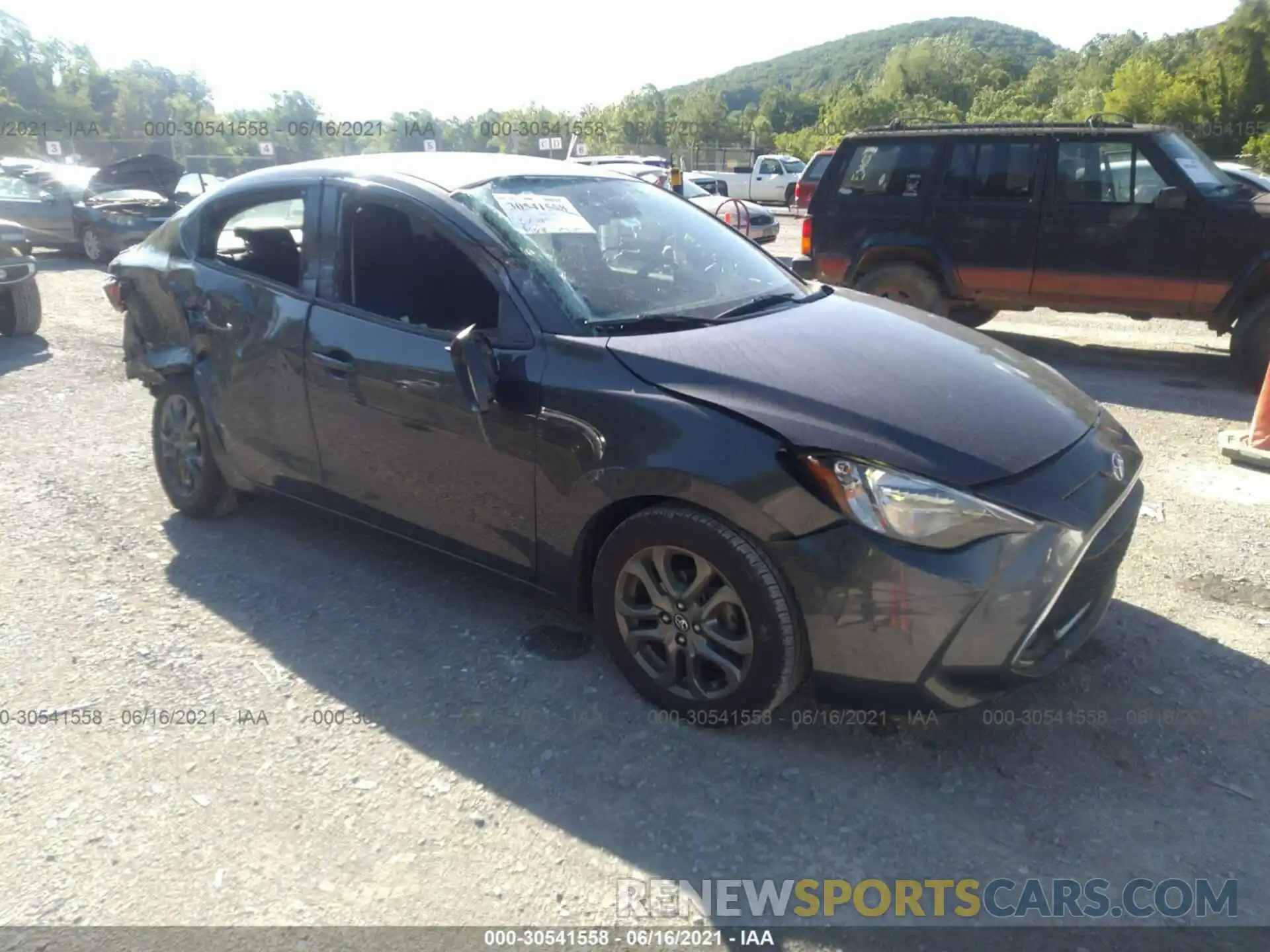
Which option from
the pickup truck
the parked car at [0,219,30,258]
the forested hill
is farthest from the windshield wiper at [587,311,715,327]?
the forested hill

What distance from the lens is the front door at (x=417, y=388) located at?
11.0ft

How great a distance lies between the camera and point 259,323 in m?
4.13

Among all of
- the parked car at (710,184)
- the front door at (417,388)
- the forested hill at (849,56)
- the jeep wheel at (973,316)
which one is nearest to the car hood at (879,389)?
the front door at (417,388)

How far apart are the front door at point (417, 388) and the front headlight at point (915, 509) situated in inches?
43.6

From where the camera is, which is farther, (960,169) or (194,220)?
(960,169)

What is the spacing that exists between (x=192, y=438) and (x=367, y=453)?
146cm

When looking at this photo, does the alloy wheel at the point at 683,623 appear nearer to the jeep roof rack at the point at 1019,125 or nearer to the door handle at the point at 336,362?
the door handle at the point at 336,362

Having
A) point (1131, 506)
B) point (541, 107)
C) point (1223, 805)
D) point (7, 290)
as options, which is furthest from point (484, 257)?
point (541, 107)

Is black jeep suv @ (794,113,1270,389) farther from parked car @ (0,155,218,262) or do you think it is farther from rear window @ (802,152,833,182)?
parked car @ (0,155,218,262)

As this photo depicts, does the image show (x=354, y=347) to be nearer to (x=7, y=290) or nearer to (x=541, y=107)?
(x=7, y=290)

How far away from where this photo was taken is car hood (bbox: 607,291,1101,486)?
9.14ft

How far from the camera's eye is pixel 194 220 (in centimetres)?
464

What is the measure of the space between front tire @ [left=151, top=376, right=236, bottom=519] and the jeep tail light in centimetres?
51

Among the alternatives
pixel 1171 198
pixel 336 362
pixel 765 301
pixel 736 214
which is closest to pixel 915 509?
pixel 765 301
